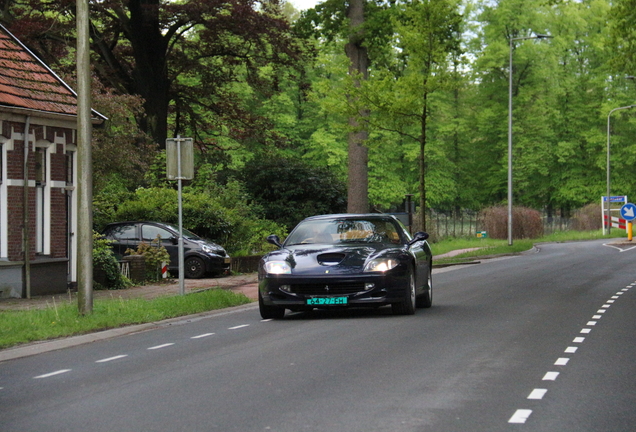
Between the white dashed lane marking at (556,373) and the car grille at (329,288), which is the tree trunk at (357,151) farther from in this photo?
the car grille at (329,288)

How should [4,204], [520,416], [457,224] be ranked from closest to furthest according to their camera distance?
[520,416]
[4,204]
[457,224]

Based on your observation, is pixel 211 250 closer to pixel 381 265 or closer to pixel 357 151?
pixel 357 151

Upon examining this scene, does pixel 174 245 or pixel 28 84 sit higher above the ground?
pixel 28 84

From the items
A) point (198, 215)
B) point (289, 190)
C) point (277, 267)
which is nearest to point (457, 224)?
point (289, 190)

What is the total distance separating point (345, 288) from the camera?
14039mm

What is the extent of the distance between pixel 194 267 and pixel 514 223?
29.7m

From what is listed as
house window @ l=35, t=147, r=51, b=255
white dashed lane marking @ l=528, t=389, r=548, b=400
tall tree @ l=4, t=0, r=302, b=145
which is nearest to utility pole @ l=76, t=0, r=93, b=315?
house window @ l=35, t=147, r=51, b=255

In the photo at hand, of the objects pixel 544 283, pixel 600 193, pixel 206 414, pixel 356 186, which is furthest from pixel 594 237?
pixel 206 414

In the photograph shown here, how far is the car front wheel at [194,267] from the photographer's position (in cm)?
2514

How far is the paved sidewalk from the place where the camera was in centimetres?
1731

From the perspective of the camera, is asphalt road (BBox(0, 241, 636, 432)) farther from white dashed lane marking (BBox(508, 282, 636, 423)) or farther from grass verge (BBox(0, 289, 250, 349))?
grass verge (BBox(0, 289, 250, 349))

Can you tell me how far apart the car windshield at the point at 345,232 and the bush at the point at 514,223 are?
3570 cm

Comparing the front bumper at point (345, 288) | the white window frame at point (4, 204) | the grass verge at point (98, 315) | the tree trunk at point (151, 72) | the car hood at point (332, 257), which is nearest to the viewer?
the grass verge at point (98, 315)

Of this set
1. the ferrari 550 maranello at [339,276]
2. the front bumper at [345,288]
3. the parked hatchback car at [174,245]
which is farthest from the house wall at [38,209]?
the front bumper at [345,288]
